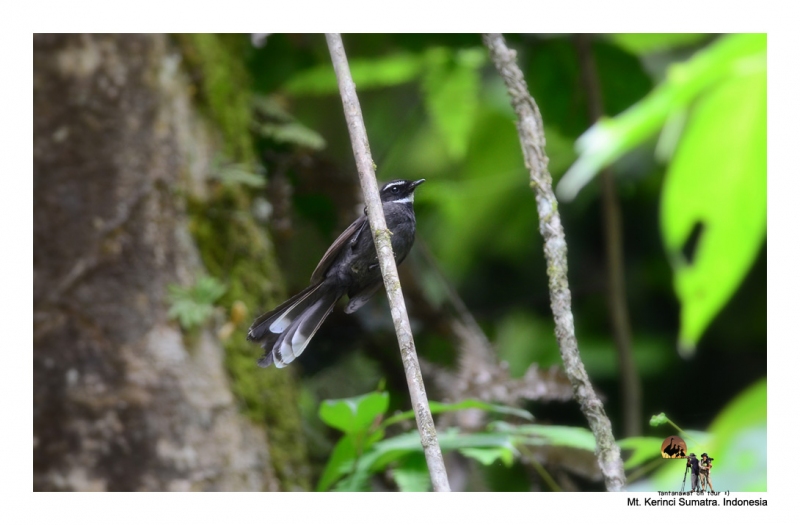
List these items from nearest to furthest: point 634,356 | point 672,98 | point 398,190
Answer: point 672,98 < point 398,190 < point 634,356

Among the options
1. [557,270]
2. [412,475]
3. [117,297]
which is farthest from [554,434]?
[117,297]

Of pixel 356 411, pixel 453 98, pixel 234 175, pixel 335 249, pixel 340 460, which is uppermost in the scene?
pixel 453 98

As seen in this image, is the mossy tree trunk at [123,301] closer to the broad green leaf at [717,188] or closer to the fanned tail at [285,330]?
the fanned tail at [285,330]

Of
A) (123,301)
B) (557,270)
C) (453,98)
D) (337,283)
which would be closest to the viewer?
(557,270)

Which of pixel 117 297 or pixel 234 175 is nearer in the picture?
pixel 117 297

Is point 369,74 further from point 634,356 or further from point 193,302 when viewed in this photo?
point 634,356

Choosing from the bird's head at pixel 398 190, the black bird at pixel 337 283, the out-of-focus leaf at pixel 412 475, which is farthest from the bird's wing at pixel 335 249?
the out-of-focus leaf at pixel 412 475

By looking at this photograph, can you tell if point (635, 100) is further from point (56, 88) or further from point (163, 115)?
point (56, 88)

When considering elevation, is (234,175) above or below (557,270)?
above
